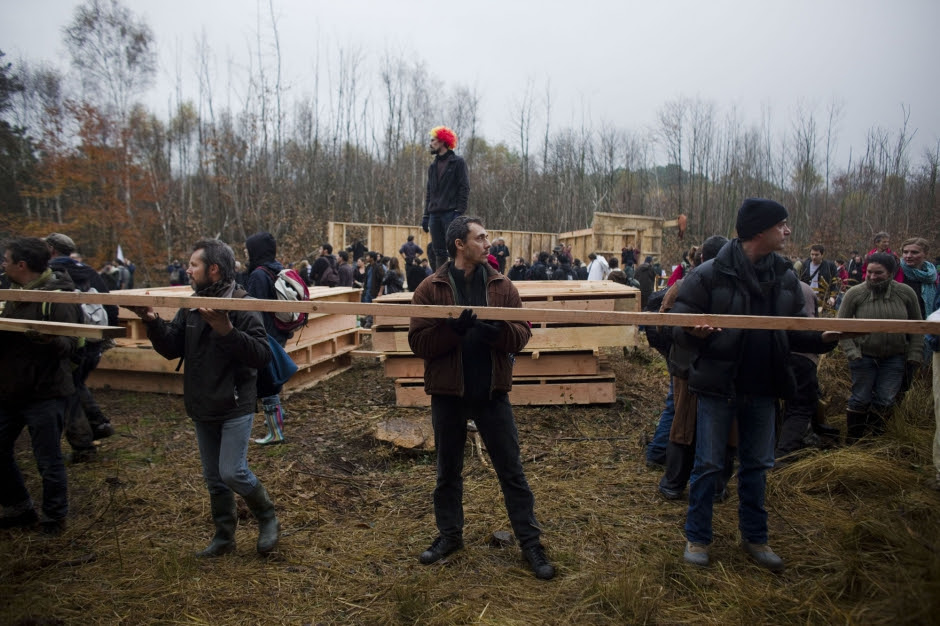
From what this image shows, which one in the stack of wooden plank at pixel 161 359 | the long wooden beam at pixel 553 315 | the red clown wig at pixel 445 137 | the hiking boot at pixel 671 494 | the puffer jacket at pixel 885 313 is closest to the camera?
the long wooden beam at pixel 553 315

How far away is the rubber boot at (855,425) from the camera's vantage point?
554 centimetres

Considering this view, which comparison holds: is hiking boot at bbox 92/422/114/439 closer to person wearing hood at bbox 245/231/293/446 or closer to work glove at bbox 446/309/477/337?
person wearing hood at bbox 245/231/293/446

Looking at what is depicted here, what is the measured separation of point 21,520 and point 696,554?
4.72 metres

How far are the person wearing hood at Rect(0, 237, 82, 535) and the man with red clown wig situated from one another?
159 inches

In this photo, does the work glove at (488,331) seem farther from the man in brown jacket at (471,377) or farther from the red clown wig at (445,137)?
the red clown wig at (445,137)

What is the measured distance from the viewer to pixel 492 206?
1564 inches

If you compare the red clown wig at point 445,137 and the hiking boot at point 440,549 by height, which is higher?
the red clown wig at point 445,137

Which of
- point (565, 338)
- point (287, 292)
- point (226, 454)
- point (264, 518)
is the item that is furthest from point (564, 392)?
point (226, 454)

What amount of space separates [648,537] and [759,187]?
3964cm

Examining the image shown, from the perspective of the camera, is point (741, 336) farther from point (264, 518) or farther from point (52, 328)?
point (52, 328)

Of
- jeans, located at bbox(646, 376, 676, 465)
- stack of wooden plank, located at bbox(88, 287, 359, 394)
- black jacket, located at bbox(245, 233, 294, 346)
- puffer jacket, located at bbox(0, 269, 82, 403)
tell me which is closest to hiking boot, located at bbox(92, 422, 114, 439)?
stack of wooden plank, located at bbox(88, 287, 359, 394)

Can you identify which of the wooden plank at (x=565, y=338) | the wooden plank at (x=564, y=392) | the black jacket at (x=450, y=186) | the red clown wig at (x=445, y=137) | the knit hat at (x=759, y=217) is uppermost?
the red clown wig at (x=445, y=137)

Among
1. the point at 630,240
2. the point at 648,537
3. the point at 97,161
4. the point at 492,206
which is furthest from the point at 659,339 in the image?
the point at 492,206

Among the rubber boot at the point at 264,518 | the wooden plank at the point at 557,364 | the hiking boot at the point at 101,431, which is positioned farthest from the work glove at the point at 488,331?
the hiking boot at the point at 101,431
